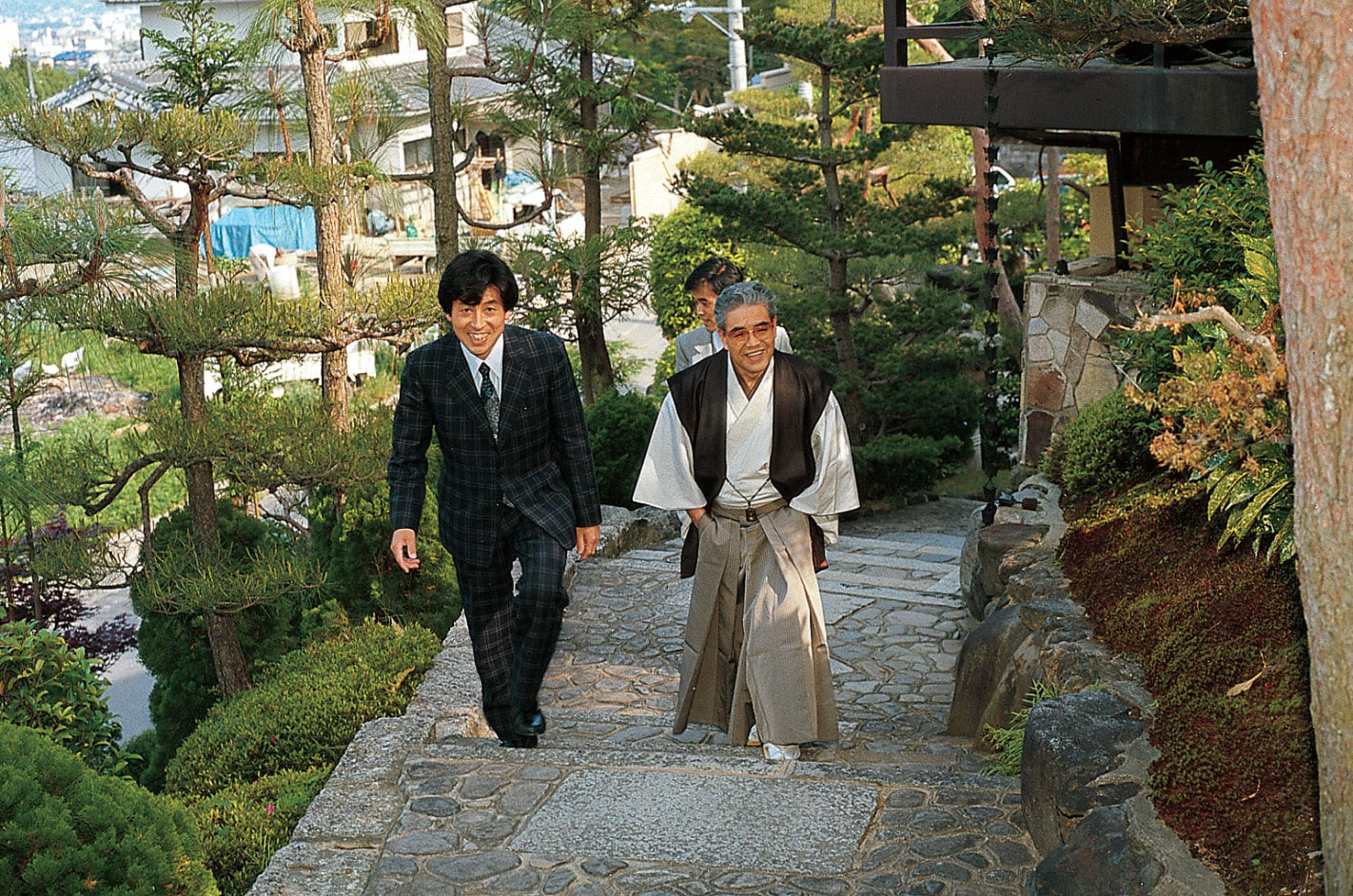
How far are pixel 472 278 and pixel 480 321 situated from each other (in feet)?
0.53

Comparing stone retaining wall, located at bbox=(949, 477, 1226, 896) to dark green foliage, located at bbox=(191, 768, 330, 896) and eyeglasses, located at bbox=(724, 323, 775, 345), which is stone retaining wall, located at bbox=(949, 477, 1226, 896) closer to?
eyeglasses, located at bbox=(724, 323, 775, 345)

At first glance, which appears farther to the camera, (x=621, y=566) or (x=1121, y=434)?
(x=621, y=566)

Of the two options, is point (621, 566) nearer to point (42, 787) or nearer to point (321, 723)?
point (321, 723)

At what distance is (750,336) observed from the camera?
5.04 m

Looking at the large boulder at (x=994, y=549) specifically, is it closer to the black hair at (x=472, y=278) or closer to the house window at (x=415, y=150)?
the black hair at (x=472, y=278)

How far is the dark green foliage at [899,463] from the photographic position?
15672mm

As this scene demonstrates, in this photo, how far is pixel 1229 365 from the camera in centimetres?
471

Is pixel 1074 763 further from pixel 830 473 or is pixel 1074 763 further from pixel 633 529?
pixel 633 529

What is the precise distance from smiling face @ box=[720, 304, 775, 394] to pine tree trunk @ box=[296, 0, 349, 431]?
4.39 meters

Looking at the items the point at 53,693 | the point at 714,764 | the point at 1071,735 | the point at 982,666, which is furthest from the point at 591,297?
the point at 1071,735

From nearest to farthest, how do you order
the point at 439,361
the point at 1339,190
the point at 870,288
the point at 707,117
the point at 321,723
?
1. the point at 1339,190
2. the point at 439,361
3. the point at 321,723
4. the point at 707,117
5. the point at 870,288

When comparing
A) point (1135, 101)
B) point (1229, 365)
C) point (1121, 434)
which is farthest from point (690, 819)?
point (1135, 101)

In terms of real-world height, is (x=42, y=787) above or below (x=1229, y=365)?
below

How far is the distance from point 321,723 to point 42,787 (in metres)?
2.47
